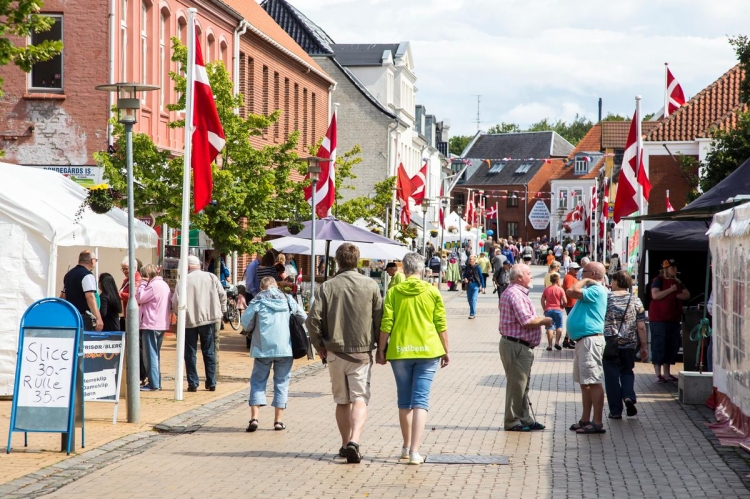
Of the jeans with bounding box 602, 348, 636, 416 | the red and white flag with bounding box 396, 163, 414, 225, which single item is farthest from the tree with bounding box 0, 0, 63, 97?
the red and white flag with bounding box 396, 163, 414, 225

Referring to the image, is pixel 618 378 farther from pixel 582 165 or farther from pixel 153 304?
pixel 582 165

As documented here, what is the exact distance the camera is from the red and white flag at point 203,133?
14398 millimetres

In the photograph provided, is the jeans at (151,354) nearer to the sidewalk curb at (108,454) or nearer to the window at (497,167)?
the sidewalk curb at (108,454)

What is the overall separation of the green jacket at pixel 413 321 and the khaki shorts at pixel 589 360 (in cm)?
236

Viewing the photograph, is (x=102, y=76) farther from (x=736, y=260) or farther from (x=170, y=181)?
(x=736, y=260)

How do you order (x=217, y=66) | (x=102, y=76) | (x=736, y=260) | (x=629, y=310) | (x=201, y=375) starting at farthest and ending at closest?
(x=102, y=76), (x=217, y=66), (x=201, y=375), (x=629, y=310), (x=736, y=260)

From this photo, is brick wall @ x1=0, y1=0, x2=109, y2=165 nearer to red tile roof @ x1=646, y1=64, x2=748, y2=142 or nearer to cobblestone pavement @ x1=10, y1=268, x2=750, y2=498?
cobblestone pavement @ x1=10, y1=268, x2=750, y2=498

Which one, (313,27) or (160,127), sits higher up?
(313,27)

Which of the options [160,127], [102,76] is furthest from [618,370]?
[160,127]

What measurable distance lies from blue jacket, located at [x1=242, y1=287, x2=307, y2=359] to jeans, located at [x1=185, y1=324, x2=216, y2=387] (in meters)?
3.09

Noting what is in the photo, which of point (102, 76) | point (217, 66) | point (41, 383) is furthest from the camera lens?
point (102, 76)

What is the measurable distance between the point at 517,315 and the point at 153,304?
5283 millimetres

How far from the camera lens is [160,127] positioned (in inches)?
1042

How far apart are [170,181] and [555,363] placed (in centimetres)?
745
